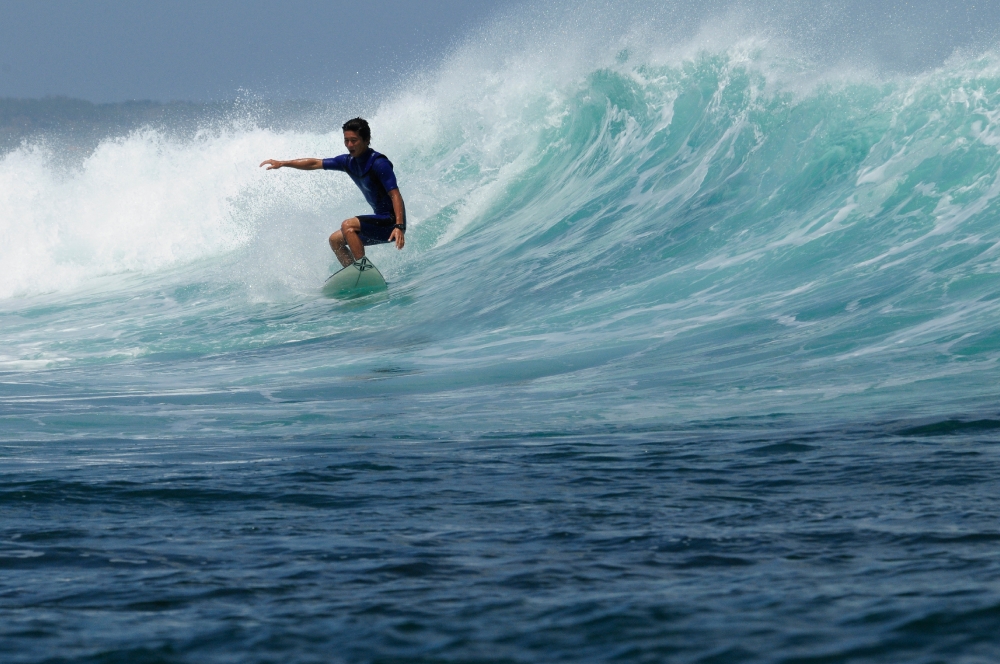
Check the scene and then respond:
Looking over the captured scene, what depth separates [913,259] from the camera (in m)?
10.4

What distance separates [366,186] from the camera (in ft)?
38.4

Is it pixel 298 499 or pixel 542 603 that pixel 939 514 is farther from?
pixel 298 499

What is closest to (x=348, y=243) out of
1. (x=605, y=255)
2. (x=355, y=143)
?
(x=355, y=143)

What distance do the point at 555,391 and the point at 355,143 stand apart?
455 cm

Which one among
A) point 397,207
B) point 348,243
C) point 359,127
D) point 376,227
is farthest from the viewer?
point 348,243

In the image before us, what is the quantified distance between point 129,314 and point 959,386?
10.1m

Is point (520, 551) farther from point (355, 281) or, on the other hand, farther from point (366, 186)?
point (355, 281)

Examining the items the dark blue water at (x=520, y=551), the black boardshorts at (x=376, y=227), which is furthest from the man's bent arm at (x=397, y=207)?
the dark blue water at (x=520, y=551)

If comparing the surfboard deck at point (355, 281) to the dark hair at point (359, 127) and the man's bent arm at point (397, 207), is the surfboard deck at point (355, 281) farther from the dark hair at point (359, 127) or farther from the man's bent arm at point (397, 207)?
the dark hair at point (359, 127)

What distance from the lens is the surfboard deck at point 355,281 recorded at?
1263 cm

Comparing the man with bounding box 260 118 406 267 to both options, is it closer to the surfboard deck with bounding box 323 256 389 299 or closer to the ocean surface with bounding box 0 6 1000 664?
the surfboard deck with bounding box 323 256 389 299

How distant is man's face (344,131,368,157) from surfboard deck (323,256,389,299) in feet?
4.86

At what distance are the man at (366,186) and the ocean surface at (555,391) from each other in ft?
2.47

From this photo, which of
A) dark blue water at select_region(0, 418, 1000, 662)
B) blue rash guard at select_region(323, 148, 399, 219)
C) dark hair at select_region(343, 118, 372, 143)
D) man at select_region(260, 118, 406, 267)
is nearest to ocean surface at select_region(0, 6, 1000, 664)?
dark blue water at select_region(0, 418, 1000, 662)
